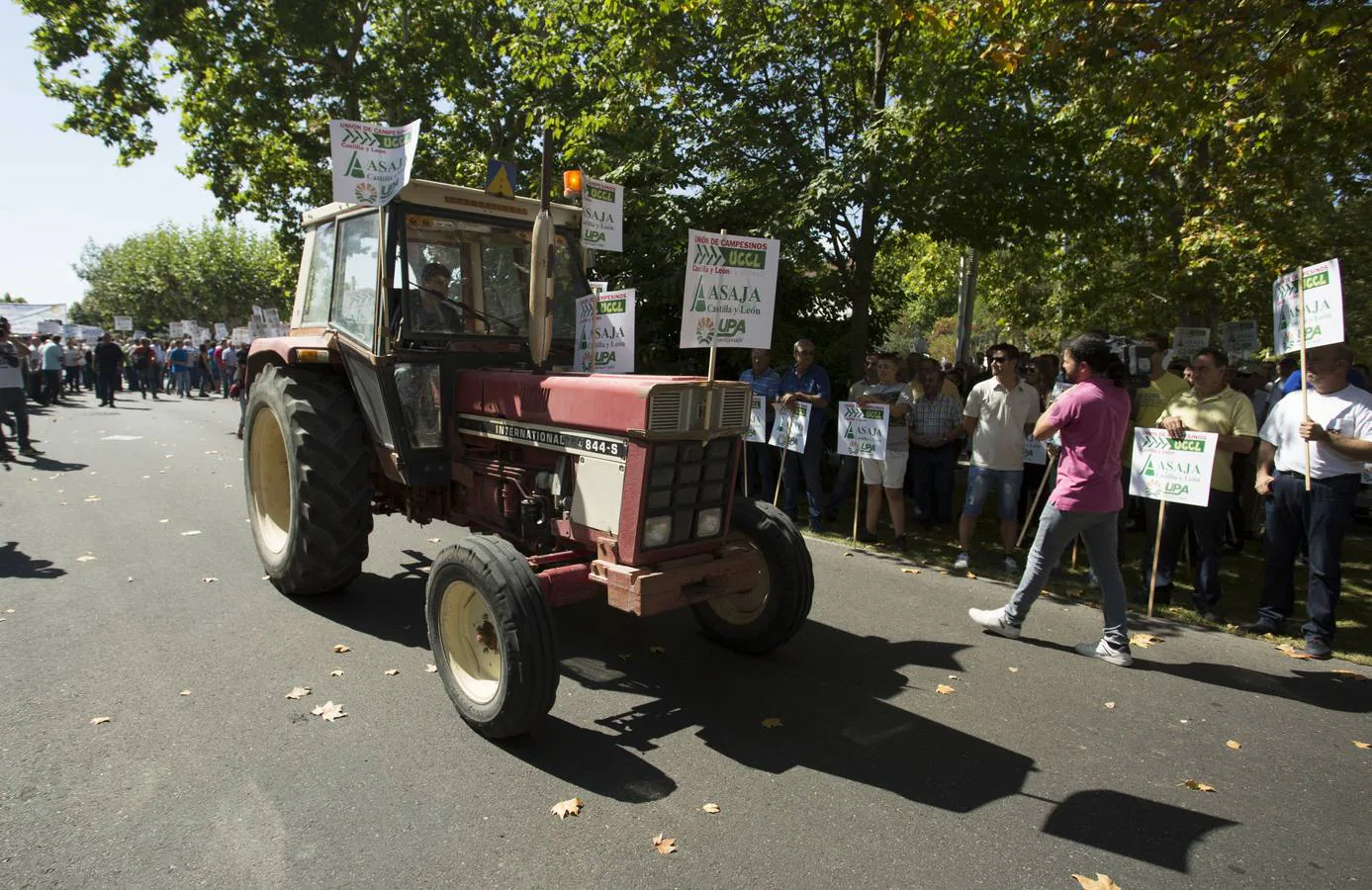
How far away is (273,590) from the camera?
5680 mm

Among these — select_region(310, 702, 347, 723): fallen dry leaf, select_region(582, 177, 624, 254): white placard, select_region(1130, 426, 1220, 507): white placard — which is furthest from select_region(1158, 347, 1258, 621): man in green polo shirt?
select_region(310, 702, 347, 723): fallen dry leaf

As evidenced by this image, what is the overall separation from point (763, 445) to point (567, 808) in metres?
6.00

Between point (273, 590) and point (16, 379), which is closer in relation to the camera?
point (273, 590)

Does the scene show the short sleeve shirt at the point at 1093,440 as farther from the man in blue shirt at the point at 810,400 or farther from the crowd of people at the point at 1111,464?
the man in blue shirt at the point at 810,400

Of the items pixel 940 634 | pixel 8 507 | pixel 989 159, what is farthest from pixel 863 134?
pixel 8 507

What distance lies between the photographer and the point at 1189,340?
463 inches

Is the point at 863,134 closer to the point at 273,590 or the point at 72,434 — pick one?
the point at 273,590

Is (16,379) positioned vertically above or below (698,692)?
above

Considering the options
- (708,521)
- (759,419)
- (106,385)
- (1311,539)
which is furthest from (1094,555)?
(106,385)

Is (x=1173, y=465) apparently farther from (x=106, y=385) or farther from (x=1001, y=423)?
(x=106, y=385)

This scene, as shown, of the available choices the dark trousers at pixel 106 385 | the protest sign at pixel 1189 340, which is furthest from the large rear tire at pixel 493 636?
the dark trousers at pixel 106 385

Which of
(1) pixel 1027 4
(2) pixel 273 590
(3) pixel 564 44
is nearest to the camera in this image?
(2) pixel 273 590

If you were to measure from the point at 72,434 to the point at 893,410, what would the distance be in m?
14.1

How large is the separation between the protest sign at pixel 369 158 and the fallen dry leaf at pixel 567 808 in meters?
3.14
